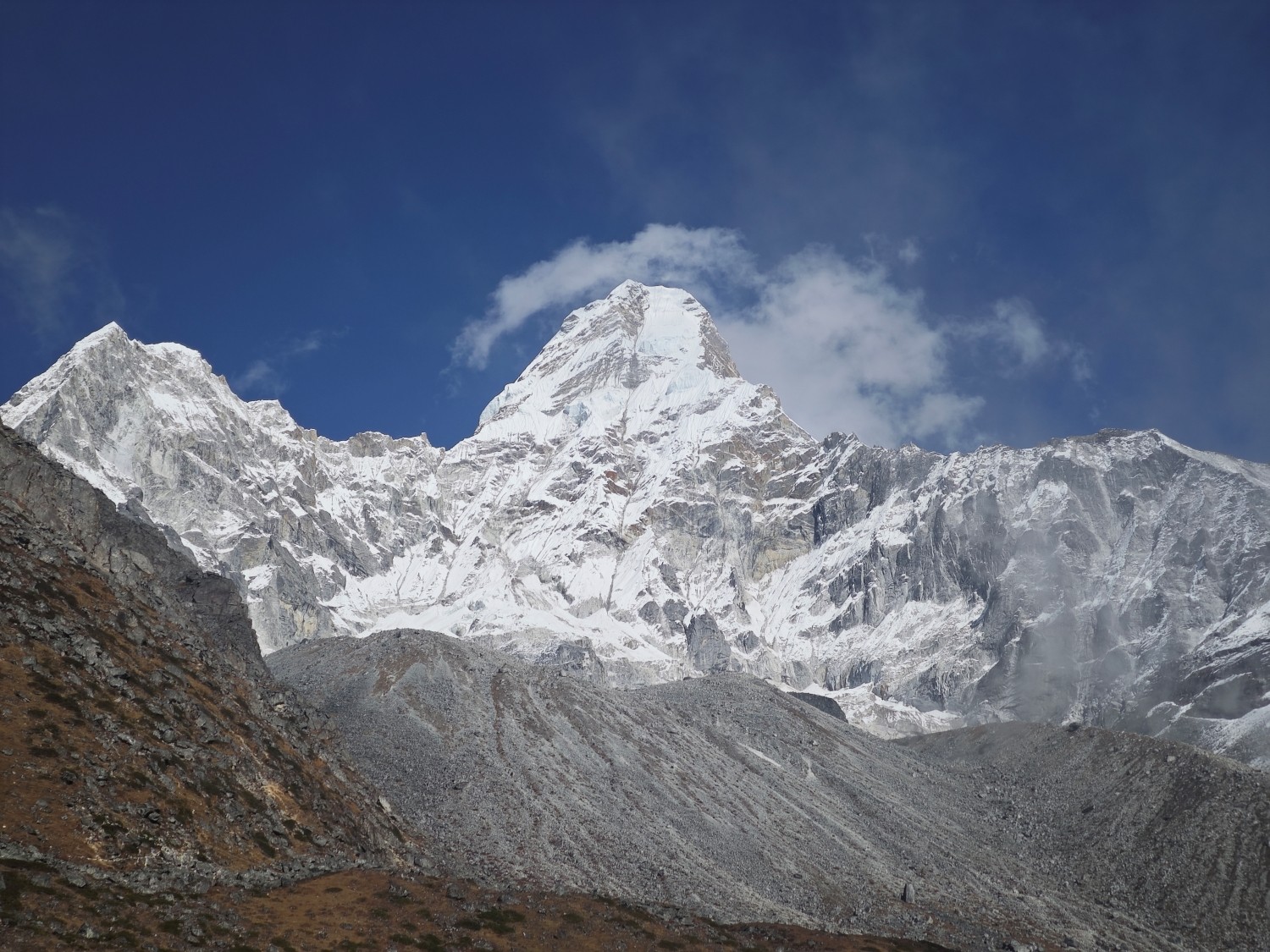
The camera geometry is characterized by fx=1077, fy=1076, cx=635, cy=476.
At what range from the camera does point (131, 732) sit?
60.8 m

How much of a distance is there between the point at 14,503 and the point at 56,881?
44.9m

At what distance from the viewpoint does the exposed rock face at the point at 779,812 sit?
116875mm

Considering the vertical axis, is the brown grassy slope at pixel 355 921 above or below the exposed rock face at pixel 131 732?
below

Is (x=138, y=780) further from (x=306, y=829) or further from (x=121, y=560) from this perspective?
(x=121, y=560)

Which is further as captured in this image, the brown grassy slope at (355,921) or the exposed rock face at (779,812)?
the exposed rock face at (779,812)

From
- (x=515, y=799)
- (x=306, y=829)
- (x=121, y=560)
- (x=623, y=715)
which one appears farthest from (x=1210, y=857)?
(x=121, y=560)

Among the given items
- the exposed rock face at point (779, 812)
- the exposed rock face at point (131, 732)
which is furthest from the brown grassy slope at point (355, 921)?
the exposed rock face at point (779, 812)

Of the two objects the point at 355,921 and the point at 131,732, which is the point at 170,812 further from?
the point at 355,921

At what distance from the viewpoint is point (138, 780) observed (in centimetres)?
5675

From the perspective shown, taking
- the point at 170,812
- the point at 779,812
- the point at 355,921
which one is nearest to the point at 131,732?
the point at 170,812

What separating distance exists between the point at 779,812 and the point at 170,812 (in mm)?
105495

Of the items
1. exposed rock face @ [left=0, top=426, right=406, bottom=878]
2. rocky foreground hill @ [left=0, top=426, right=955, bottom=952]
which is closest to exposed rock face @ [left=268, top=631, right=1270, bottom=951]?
exposed rock face @ [left=0, top=426, right=406, bottom=878]

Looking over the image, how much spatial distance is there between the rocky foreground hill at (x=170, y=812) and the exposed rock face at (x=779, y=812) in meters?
23.3

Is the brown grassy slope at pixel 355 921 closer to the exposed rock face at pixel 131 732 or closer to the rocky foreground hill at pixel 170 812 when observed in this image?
the rocky foreground hill at pixel 170 812
